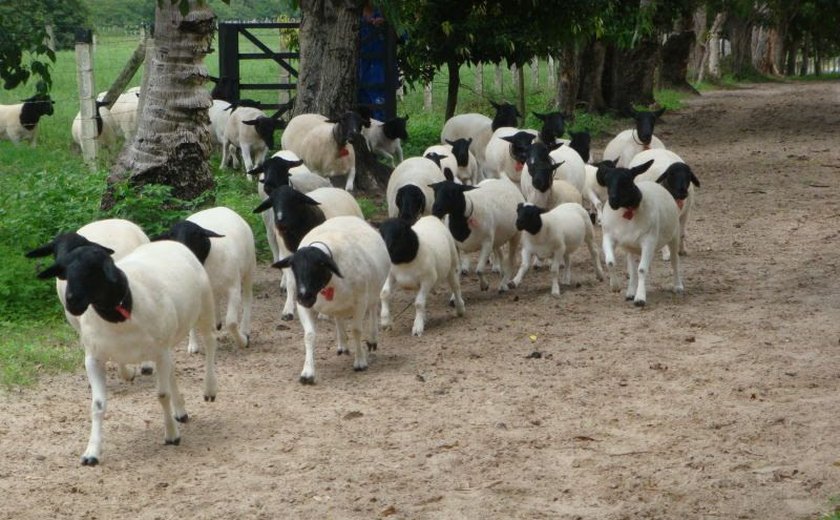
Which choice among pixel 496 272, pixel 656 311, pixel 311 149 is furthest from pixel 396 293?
pixel 311 149

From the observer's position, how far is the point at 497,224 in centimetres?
1180

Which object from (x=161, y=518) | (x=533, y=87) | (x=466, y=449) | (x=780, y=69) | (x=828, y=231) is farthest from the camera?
(x=780, y=69)

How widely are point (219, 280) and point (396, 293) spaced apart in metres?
3.09

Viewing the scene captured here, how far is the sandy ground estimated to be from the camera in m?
6.37

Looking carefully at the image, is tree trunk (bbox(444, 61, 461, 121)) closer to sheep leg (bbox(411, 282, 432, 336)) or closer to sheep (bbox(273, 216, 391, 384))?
sheep leg (bbox(411, 282, 432, 336))

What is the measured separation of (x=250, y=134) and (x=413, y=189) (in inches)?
284

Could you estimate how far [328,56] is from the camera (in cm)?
1620

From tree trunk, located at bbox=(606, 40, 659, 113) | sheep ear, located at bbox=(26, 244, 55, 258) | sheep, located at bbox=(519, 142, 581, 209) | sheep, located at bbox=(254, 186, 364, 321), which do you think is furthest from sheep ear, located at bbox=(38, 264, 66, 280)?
tree trunk, located at bbox=(606, 40, 659, 113)

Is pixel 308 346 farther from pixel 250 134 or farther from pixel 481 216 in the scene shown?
pixel 250 134

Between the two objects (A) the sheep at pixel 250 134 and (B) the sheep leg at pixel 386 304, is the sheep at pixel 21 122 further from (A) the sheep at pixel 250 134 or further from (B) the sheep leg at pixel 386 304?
(B) the sheep leg at pixel 386 304

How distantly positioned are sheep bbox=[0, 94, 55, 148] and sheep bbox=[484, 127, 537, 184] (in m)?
7.49

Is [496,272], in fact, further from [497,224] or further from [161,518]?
[161,518]

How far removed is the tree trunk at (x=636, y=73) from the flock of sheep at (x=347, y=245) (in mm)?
13722

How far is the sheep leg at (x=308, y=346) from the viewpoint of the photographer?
8703 millimetres
